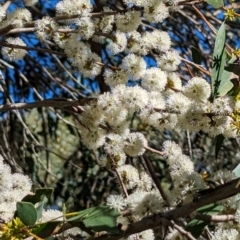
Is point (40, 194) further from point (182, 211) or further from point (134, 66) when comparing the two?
point (134, 66)

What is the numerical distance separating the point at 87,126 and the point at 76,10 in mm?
249

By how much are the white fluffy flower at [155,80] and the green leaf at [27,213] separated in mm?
455

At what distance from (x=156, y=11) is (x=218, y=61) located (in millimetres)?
209

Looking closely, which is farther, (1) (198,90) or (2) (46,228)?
(1) (198,90)

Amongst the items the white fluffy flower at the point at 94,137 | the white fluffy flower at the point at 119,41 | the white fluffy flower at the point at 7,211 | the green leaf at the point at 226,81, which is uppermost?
the white fluffy flower at the point at 119,41

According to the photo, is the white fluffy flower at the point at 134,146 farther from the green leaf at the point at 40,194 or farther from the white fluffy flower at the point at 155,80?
the green leaf at the point at 40,194

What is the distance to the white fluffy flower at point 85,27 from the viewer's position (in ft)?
4.76

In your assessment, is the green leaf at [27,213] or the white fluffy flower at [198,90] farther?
the white fluffy flower at [198,90]

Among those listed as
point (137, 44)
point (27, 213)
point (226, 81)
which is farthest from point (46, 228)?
point (137, 44)

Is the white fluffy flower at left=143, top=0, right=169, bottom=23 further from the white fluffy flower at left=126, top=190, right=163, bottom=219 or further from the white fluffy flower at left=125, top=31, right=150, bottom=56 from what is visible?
the white fluffy flower at left=126, top=190, right=163, bottom=219

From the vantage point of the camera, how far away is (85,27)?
4.77 ft

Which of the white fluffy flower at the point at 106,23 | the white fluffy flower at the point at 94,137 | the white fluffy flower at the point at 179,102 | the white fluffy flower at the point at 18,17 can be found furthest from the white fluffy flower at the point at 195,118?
the white fluffy flower at the point at 18,17

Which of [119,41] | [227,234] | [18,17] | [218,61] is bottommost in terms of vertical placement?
[227,234]

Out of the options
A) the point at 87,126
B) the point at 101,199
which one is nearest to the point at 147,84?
the point at 87,126
